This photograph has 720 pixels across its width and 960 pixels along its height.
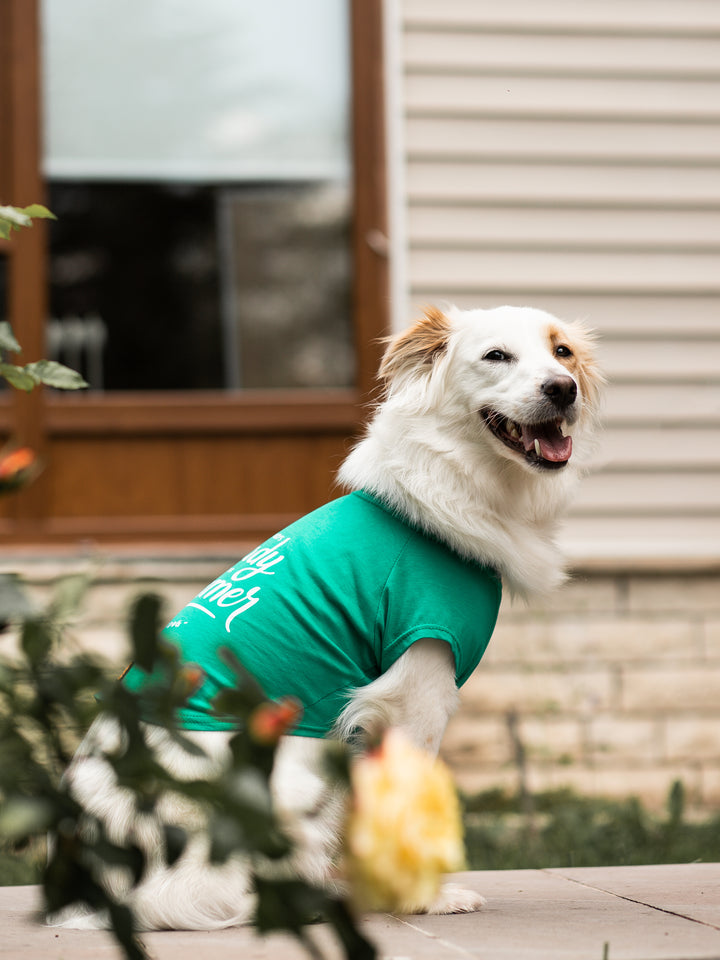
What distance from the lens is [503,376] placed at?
2.82 meters

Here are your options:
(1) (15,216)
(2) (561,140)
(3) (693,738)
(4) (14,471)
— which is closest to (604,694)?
(3) (693,738)

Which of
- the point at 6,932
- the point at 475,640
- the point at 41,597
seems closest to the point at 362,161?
the point at 41,597

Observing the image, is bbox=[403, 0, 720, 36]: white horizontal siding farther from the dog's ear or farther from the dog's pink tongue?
the dog's pink tongue

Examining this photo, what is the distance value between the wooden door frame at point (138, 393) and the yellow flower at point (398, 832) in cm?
413

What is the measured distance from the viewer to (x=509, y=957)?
83.7 inches

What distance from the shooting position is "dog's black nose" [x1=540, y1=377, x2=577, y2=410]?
2725 mm

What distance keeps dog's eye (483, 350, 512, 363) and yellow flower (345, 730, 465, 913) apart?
1.81 m

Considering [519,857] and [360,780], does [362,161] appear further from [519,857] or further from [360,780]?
[360,780]

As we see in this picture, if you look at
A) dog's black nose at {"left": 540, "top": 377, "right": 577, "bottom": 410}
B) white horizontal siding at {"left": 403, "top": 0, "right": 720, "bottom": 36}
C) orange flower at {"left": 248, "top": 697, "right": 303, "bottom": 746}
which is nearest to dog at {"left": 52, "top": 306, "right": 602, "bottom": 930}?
dog's black nose at {"left": 540, "top": 377, "right": 577, "bottom": 410}

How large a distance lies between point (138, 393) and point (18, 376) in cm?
361

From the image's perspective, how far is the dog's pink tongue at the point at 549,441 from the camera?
110 inches

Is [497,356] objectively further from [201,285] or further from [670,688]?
[201,285]

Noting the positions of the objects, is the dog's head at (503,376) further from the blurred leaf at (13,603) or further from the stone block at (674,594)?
the stone block at (674,594)

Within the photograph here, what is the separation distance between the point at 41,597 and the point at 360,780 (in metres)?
3.92
